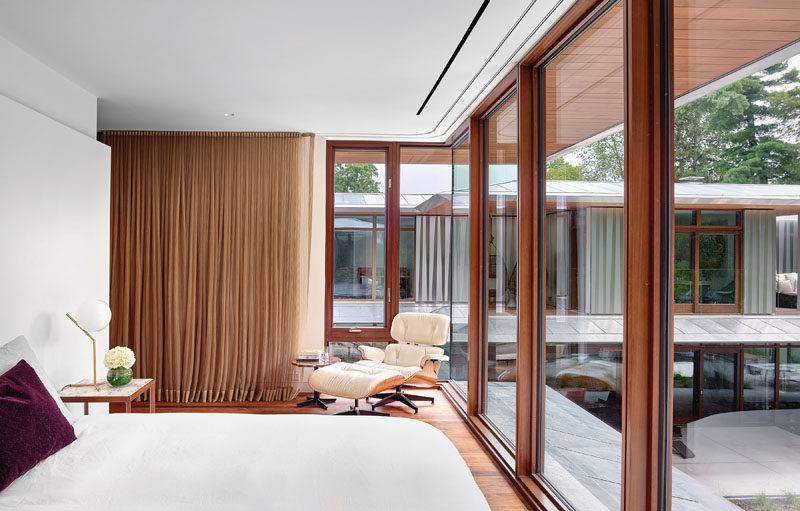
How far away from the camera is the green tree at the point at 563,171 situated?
8.19 feet

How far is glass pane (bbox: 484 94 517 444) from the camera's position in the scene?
11.5 feet

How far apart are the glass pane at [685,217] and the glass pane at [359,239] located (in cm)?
398

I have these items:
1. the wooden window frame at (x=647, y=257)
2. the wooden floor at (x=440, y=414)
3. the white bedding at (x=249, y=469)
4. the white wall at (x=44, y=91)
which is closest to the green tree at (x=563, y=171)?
the wooden window frame at (x=647, y=257)

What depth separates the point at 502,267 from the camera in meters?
3.78

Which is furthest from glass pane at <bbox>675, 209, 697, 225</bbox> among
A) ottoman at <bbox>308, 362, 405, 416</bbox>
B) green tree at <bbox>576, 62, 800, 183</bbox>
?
ottoman at <bbox>308, 362, 405, 416</bbox>

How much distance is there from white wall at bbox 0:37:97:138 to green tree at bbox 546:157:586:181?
10.4 feet

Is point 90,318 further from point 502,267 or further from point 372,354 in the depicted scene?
point 502,267

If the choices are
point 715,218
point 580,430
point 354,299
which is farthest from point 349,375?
point 715,218

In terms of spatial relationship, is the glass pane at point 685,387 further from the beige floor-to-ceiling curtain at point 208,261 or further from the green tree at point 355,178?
the green tree at point 355,178

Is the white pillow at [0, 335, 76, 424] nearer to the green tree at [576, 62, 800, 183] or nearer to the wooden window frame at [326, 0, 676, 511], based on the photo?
the wooden window frame at [326, 0, 676, 511]

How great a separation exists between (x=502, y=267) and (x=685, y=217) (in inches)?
81.6

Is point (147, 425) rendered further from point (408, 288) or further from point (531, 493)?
point (408, 288)

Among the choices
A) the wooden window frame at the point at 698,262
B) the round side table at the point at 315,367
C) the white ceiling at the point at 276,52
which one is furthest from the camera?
the round side table at the point at 315,367

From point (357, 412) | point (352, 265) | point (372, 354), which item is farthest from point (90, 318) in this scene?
point (352, 265)
